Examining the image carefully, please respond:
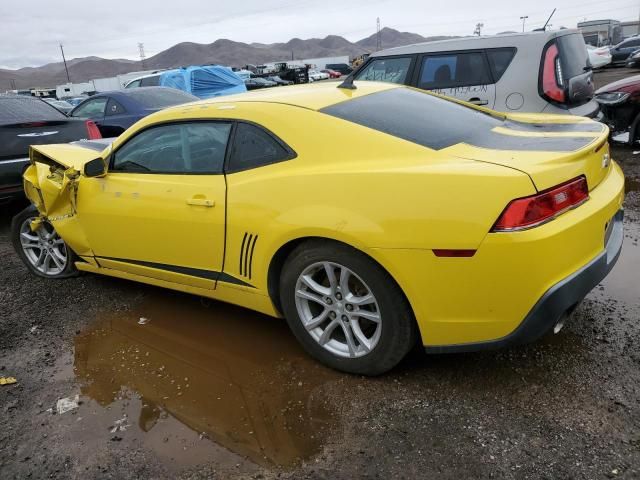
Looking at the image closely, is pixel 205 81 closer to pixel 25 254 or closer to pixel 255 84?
pixel 25 254

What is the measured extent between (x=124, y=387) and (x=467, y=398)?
1.91m

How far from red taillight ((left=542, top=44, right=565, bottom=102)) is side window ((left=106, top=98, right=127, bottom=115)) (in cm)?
610

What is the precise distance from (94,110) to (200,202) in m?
6.83

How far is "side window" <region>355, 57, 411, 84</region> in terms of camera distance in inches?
272

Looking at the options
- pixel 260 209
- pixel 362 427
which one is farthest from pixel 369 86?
Answer: pixel 362 427

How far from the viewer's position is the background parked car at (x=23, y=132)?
19.1 feet

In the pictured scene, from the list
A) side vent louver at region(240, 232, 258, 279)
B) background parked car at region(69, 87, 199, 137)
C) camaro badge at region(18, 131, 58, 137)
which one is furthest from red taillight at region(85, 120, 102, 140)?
side vent louver at region(240, 232, 258, 279)

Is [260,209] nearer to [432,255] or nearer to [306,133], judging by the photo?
[306,133]

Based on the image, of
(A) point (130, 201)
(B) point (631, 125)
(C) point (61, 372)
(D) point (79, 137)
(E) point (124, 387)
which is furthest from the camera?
(B) point (631, 125)

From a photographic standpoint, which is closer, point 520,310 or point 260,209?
point 520,310

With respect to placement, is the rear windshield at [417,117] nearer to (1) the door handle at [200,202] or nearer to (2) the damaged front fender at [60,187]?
(1) the door handle at [200,202]

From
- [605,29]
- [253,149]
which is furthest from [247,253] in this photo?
[605,29]

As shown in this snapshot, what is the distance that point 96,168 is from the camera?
144 inches

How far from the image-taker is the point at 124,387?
120 inches
